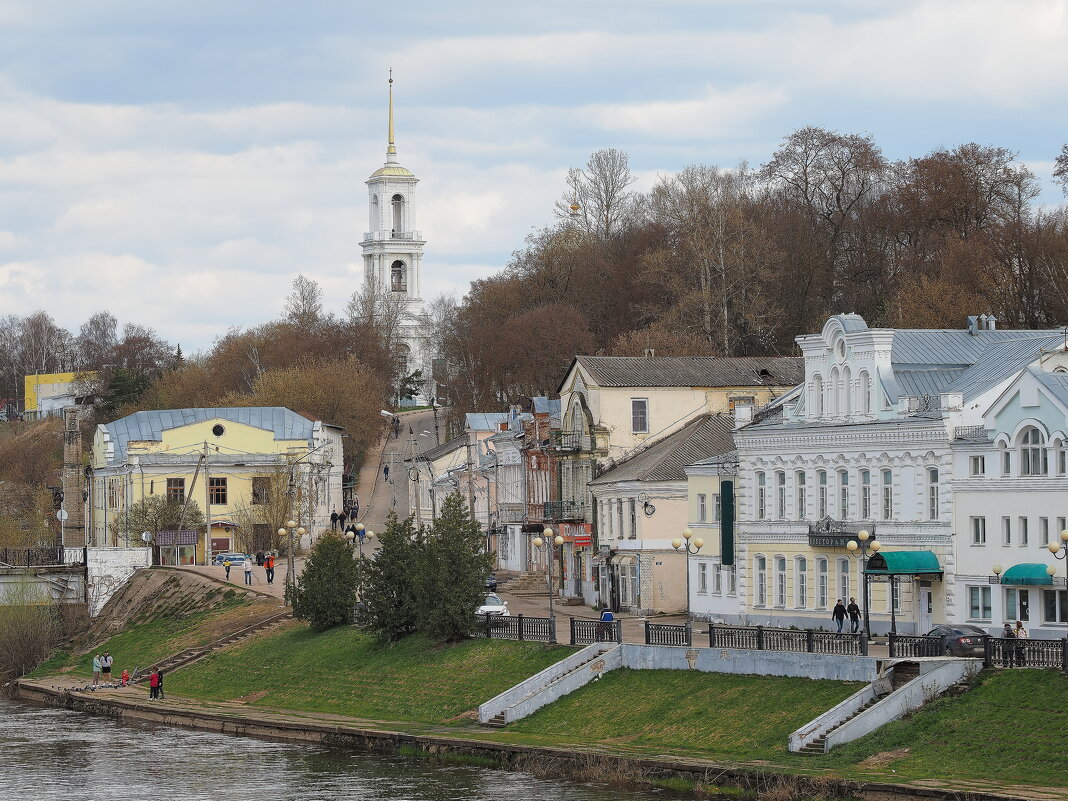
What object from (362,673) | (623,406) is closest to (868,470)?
(362,673)

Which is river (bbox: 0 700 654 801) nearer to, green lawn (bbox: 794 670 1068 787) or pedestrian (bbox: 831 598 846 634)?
green lawn (bbox: 794 670 1068 787)

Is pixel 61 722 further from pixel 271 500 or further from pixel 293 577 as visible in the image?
pixel 271 500

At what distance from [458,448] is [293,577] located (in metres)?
29.1

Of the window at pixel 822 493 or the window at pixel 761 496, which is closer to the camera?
the window at pixel 822 493

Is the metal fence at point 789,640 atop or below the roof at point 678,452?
below

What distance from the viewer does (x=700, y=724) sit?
49656mm

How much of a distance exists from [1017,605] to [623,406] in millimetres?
26980

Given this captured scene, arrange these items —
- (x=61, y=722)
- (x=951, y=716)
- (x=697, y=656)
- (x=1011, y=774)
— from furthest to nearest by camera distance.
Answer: (x=61, y=722) < (x=697, y=656) < (x=951, y=716) < (x=1011, y=774)

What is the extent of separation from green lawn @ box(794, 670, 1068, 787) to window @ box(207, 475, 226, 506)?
221 ft

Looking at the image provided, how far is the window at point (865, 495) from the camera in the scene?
62.3m

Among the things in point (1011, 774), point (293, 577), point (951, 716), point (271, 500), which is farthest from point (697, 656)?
point (271, 500)

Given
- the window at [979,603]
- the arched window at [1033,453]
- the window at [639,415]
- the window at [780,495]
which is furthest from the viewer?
the window at [639,415]

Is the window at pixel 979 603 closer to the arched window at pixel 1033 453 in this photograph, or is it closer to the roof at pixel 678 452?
the arched window at pixel 1033 453

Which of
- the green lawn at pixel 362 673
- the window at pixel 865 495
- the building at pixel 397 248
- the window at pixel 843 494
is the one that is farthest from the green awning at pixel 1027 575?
the building at pixel 397 248
